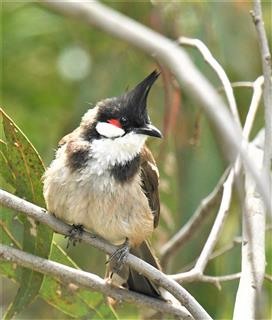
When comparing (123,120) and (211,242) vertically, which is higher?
(123,120)

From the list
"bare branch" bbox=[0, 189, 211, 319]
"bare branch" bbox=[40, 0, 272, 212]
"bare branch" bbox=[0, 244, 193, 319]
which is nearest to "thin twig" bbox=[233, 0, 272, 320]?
"bare branch" bbox=[0, 189, 211, 319]

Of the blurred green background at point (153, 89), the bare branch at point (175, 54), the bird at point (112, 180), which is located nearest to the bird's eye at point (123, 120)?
the bird at point (112, 180)

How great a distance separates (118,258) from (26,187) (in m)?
0.40

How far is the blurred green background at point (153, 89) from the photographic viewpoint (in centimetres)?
375

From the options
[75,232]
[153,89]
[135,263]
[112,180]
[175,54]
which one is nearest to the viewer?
[175,54]

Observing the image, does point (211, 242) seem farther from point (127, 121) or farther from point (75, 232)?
point (127, 121)

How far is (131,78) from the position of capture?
4352 millimetres

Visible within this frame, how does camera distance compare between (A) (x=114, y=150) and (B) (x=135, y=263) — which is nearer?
(B) (x=135, y=263)

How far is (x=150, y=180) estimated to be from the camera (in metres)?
3.03

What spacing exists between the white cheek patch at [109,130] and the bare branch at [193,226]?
0.64 meters

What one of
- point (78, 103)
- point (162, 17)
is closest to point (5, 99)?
point (78, 103)

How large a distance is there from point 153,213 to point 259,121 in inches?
49.5

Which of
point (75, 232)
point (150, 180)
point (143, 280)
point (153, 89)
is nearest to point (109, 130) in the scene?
point (150, 180)

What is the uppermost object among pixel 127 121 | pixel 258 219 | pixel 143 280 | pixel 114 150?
pixel 127 121
